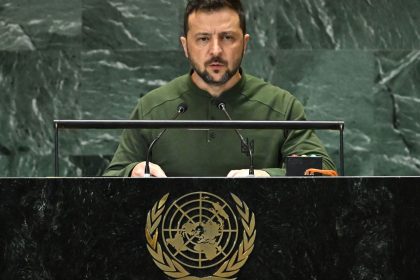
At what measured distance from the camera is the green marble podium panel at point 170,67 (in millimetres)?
5945

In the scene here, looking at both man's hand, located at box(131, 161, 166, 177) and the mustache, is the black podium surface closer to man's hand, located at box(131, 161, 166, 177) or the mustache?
man's hand, located at box(131, 161, 166, 177)

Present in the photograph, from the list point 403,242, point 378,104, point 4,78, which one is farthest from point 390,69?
point 403,242

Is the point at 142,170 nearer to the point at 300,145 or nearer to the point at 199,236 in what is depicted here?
the point at 300,145

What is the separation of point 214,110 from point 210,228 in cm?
147

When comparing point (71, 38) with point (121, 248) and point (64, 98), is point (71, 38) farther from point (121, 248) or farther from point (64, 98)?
point (121, 248)

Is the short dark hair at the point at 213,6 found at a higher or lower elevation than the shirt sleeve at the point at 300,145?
higher

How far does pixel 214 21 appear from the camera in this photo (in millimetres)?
4223

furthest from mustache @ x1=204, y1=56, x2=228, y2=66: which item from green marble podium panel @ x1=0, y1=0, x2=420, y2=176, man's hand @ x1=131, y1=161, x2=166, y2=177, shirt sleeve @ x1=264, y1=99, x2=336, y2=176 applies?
green marble podium panel @ x1=0, y1=0, x2=420, y2=176

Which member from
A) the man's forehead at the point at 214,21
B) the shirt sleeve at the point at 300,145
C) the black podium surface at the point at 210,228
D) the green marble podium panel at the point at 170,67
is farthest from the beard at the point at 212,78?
the green marble podium panel at the point at 170,67

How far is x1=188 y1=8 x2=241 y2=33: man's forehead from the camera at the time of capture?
4.22 metres

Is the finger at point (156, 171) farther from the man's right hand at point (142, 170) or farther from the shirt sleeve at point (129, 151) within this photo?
the shirt sleeve at point (129, 151)

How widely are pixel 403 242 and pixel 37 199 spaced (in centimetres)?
107

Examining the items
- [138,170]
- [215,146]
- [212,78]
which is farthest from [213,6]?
[138,170]

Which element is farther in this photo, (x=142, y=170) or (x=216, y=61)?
(x=216, y=61)
